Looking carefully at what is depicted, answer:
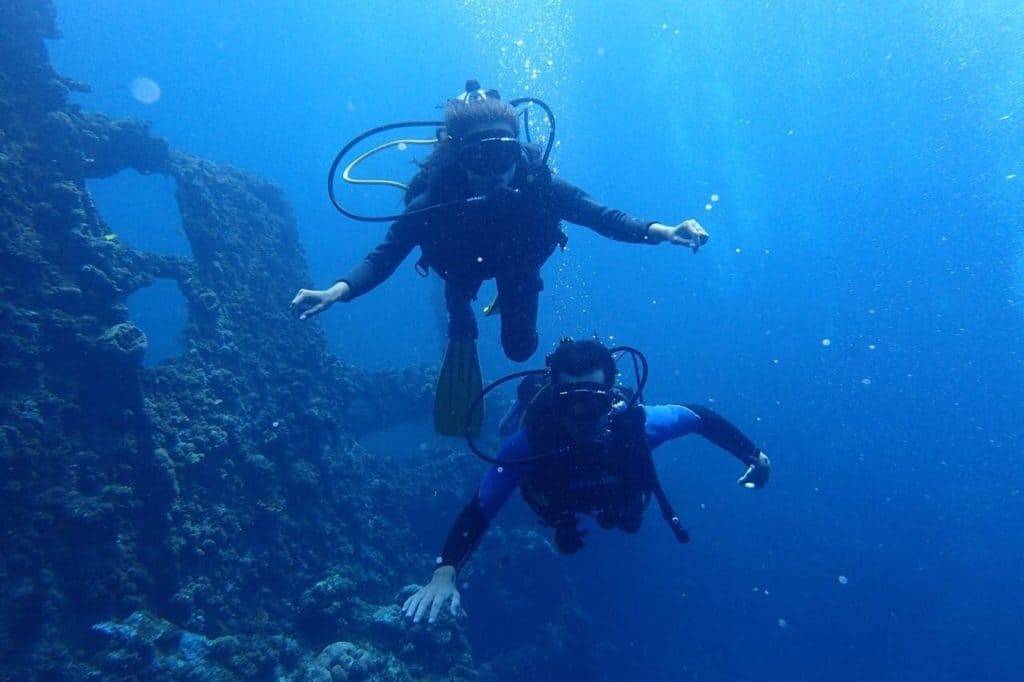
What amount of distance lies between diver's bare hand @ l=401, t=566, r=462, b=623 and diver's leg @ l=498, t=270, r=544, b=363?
7.93 feet

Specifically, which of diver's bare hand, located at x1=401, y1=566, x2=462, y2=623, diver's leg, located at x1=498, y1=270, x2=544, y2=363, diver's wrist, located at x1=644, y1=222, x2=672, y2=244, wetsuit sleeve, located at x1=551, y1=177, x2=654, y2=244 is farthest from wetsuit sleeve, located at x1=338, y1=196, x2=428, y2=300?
diver's bare hand, located at x1=401, y1=566, x2=462, y2=623

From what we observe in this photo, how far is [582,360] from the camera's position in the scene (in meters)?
4.00

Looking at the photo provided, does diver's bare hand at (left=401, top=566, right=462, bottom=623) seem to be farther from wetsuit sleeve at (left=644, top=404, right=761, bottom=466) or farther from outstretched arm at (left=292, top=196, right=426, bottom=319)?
wetsuit sleeve at (left=644, top=404, right=761, bottom=466)

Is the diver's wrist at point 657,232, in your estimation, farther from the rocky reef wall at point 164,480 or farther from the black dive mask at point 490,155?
the rocky reef wall at point 164,480

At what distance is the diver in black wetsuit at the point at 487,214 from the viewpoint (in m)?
4.21

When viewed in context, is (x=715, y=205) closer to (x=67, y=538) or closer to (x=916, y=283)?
(x=916, y=283)

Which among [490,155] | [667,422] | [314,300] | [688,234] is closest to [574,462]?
[667,422]

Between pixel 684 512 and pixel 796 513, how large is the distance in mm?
6450

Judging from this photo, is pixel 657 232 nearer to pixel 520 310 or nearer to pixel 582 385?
pixel 582 385

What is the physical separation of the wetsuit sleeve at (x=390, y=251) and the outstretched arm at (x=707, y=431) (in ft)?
7.60

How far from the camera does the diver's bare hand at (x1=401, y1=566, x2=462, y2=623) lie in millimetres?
3229

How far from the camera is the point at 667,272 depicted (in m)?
60.6

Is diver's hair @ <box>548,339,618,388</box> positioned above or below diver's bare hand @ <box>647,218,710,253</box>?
below

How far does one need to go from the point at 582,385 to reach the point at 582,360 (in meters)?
0.26
